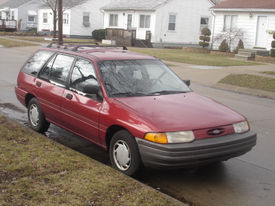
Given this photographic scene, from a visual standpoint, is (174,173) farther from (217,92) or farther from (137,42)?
(137,42)

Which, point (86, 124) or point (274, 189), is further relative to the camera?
point (86, 124)

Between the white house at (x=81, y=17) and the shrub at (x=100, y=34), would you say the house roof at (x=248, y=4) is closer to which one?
the shrub at (x=100, y=34)

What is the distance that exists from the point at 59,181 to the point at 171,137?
1403 mm

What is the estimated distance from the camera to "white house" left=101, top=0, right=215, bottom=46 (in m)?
38.5

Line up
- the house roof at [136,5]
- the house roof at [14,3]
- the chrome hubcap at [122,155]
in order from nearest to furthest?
the chrome hubcap at [122,155], the house roof at [136,5], the house roof at [14,3]

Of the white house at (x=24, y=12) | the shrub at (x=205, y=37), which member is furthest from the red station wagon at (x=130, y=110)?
the white house at (x=24, y=12)

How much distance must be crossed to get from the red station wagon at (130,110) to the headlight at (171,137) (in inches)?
0.5

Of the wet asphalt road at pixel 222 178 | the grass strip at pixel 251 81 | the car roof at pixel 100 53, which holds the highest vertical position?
the car roof at pixel 100 53

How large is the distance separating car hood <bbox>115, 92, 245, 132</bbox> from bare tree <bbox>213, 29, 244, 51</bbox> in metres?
26.1

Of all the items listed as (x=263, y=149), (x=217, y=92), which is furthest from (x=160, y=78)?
(x=217, y=92)

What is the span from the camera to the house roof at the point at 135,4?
38.3 metres

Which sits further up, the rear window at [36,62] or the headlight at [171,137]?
the rear window at [36,62]

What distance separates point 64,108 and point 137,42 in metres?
31.6

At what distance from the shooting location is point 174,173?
5.83 metres
